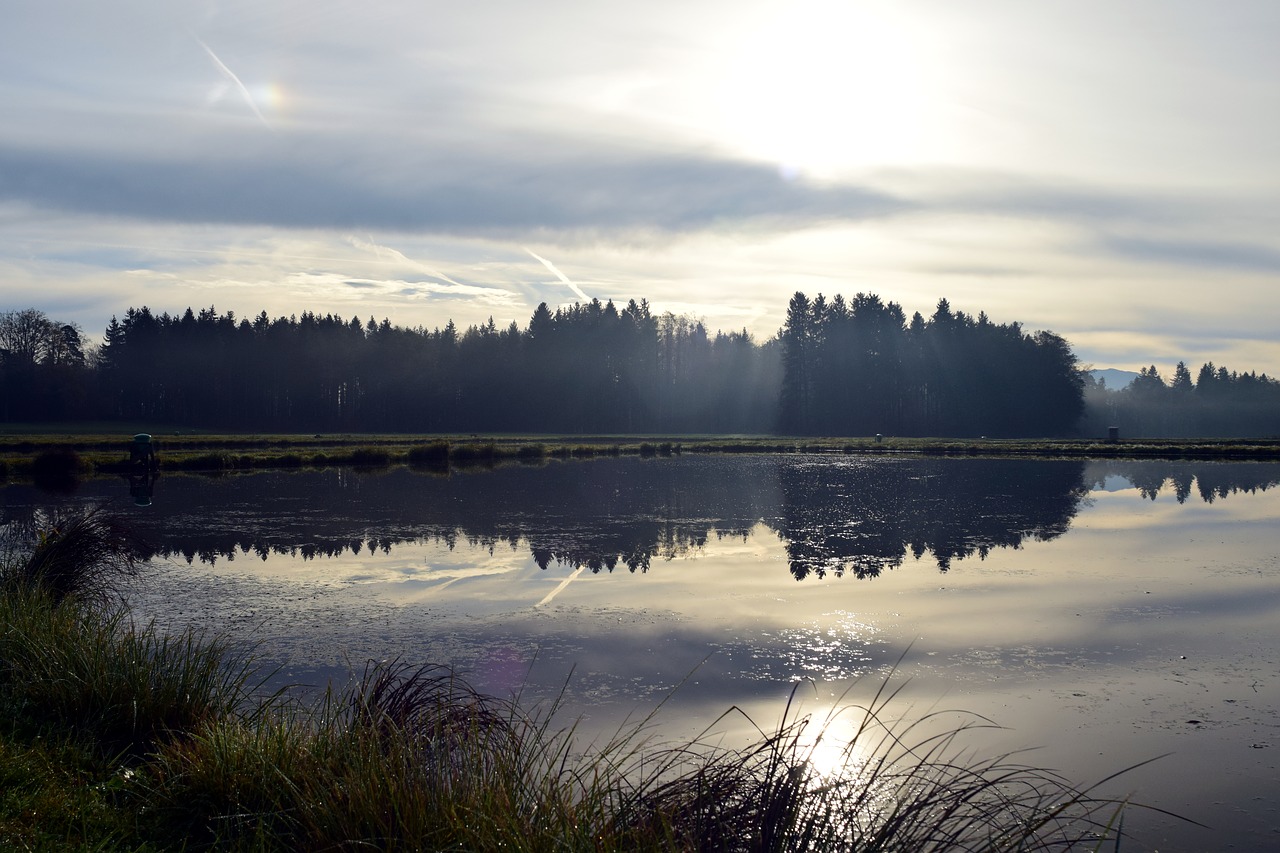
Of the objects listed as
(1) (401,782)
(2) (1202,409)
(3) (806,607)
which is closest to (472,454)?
(3) (806,607)

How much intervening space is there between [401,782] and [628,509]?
69.0 ft

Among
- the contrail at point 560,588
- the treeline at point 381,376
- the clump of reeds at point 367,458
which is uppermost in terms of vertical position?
the treeline at point 381,376

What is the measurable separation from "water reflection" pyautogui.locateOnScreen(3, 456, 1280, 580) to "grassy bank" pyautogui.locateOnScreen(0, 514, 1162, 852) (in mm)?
9264

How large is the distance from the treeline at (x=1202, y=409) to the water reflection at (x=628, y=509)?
324 ft

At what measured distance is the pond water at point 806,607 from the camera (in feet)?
26.7

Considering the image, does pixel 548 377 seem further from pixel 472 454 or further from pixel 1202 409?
pixel 1202 409

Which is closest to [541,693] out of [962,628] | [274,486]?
[962,628]

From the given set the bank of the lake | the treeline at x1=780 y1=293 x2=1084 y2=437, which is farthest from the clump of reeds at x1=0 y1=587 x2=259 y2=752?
the treeline at x1=780 y1=293 x2=1084 y2=437

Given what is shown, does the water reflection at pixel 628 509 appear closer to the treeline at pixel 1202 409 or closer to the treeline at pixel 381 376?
the treeline at pixel 381 376

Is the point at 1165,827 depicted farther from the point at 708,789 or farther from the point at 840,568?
the point at 840,568

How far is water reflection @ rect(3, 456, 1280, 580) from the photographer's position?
18.8 m

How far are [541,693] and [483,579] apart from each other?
6612 mm

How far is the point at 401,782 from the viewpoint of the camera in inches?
197

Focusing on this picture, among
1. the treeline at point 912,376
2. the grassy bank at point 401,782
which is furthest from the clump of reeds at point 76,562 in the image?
the treeline at point 912,376
